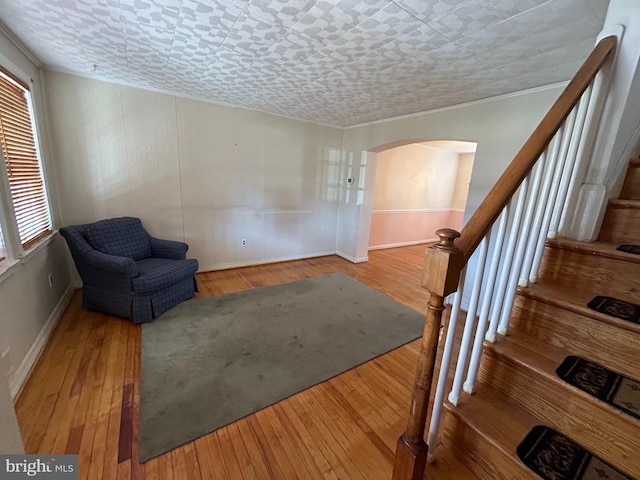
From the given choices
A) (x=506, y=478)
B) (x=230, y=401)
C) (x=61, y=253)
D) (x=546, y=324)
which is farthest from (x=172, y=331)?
(x=546, y=324)

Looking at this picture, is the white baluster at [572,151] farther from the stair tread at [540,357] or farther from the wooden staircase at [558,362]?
the stair tread at [540,357]

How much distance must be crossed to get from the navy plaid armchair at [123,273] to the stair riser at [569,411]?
276 centimetres

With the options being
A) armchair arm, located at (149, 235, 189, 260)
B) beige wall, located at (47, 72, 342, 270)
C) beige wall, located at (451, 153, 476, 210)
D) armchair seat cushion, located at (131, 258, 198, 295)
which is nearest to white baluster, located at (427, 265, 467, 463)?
armchair seat cushion, located at (131, 258, 198, 295)

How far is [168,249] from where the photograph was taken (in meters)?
3.09

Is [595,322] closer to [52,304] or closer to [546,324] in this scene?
[546,324]

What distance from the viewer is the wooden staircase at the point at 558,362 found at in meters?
0.87

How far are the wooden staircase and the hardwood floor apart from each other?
0.20 m

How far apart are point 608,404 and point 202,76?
11.7 ft

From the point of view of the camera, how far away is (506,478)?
911 millimetres

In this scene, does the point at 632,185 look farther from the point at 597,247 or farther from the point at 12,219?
the point at 12,219

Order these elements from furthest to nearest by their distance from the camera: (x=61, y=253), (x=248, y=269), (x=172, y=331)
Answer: (x=248, y=269) < (x=61, y=253) < (x=172, y=331)

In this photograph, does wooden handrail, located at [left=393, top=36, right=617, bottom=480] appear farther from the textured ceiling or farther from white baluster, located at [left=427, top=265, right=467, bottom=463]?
the textured ceiling

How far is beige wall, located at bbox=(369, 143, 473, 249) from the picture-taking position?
5.65 m

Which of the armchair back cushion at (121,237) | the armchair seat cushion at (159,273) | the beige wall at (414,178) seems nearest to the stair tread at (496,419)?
the armchair seat cushion at (159,273)
